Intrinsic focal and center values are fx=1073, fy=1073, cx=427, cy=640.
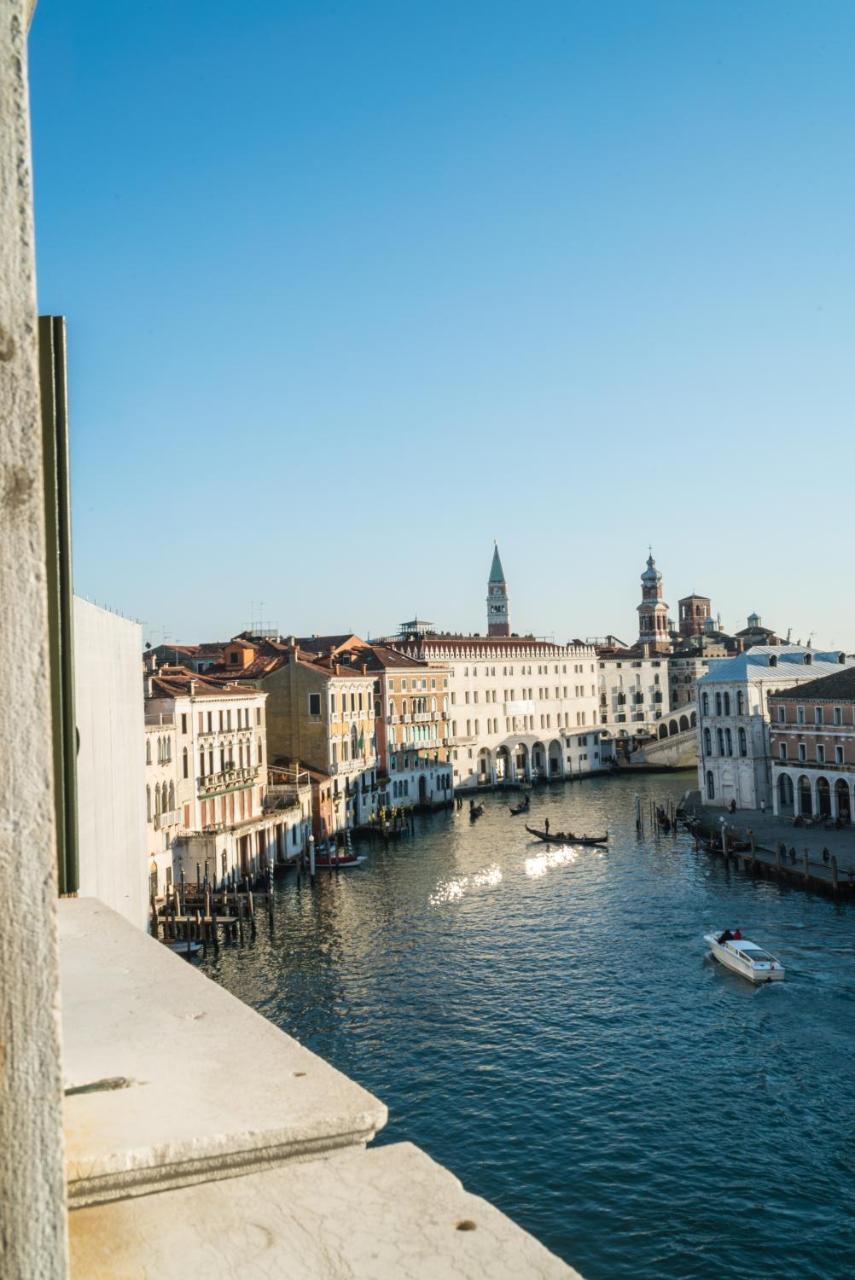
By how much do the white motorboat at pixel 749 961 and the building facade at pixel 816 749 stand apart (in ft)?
59.9

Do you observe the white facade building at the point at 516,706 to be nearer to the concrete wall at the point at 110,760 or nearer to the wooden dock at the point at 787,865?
the wooden dock at the point at 787,865

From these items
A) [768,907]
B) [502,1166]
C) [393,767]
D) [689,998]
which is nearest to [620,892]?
[768,907]

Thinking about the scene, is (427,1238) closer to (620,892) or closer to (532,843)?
(620,892)

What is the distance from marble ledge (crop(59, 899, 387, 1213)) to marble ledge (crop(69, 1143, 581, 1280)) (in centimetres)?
4

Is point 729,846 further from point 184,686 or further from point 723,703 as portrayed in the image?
point 184,686

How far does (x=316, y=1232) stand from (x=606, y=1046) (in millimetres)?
16213

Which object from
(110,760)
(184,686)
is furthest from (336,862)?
(110,760)

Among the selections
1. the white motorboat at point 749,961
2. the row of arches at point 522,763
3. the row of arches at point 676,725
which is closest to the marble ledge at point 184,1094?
the white motorboat at point 749,961

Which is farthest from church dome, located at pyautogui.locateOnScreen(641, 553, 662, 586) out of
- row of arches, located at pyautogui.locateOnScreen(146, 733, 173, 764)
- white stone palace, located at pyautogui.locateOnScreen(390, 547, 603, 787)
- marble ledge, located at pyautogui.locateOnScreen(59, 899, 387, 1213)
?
marble ledge, located at pyautogui.locateOnScreen(59, 899, 387, 1213)

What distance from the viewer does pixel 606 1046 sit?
655 inches

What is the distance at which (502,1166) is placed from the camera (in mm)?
12992

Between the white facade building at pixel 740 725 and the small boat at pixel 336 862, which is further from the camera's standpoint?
the white facade building at pixel 740 725

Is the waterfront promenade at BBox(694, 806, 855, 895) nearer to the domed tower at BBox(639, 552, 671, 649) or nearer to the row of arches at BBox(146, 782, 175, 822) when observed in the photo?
the row of arches at BBox(146, 782, 175, 822)

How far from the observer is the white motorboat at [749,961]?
19438 mm
